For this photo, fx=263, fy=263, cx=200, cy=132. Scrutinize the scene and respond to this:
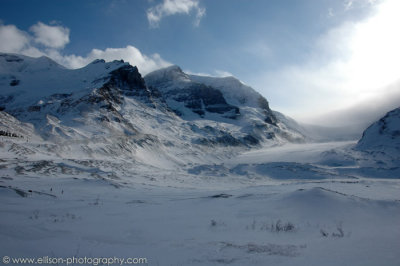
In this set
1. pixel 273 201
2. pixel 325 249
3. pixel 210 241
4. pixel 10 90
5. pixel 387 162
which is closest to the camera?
pixel 325 249

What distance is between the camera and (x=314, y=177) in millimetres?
69500

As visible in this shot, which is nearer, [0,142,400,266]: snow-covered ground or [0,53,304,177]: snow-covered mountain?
[0,142,400,266]: snow-covered ground

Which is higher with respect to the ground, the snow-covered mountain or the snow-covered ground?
the snow-covered mountain

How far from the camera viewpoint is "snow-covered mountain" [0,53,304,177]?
220ft

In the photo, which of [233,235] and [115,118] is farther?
[115,118]

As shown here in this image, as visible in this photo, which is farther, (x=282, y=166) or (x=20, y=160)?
(x=282, y=166)

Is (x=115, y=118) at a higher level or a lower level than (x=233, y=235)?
higher

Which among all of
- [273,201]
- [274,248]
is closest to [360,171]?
[273,201]

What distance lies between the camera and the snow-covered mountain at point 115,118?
6719 centimetres

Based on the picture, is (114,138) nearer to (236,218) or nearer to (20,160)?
(20,160)

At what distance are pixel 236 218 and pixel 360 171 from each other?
71.4m

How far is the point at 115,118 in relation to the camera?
9262cm

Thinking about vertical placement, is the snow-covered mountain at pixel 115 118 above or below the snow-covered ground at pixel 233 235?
above

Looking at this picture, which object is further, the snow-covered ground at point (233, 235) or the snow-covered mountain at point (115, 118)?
the snow-covered mountain at point (115, 118)
